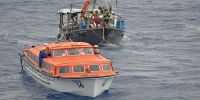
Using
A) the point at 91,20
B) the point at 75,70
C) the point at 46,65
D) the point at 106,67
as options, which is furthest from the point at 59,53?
the point at 91,20

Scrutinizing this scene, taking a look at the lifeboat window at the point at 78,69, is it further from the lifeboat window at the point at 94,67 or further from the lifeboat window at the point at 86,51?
the lifeboat window at the point at 86,51

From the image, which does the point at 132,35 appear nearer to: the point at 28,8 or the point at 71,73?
the point at 28,8

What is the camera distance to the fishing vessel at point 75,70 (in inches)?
1945

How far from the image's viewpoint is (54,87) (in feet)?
169

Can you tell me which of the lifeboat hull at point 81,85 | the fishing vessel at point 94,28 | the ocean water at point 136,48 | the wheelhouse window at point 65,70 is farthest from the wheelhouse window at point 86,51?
the fishing vessel at point 94,28

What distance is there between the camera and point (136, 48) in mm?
73562

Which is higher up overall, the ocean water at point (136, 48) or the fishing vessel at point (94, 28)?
the fishing vessel at point (94, 28)

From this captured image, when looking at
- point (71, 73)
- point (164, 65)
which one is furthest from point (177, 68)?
point (71, 73)

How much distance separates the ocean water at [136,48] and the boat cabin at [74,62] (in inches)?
80.0

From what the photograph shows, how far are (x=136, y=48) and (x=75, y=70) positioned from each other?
80.6 feet

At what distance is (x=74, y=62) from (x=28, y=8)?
183 feet

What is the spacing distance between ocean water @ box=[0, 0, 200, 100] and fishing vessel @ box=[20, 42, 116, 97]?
0.84 m

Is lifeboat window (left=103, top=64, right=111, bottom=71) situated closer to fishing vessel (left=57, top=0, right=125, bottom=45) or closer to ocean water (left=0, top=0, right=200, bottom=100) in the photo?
ocean water (left=0, top=0, right=200, bottom=100)

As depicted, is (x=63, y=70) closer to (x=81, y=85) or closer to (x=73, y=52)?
(x=81, y=85)
